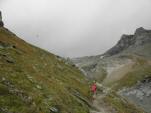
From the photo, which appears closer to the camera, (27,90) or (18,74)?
(27,90)

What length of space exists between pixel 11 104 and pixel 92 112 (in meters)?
20.9

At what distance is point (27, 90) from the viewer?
120 ft

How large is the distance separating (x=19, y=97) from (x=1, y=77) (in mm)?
5140

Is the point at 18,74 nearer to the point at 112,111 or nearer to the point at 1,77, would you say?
the point at 1,77

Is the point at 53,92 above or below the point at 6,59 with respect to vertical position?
below

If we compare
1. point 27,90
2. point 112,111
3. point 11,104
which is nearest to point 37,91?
point 27,90

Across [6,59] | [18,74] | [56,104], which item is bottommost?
[56,104]

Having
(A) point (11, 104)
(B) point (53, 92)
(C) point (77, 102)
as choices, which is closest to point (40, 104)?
(A) point (11, 104)

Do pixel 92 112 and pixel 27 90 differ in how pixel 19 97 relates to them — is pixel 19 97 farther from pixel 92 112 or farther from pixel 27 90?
pixel 92 112

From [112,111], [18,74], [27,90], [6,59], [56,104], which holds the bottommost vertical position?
[112,111]

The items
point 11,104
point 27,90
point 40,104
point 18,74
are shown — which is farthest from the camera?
point 18,74

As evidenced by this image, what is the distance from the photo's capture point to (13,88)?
34.1 m

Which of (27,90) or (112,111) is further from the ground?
(27,90)

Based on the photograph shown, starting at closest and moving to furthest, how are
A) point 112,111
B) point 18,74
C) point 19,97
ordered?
1. point 19,97
2. point 18,74
3. point 112,111
